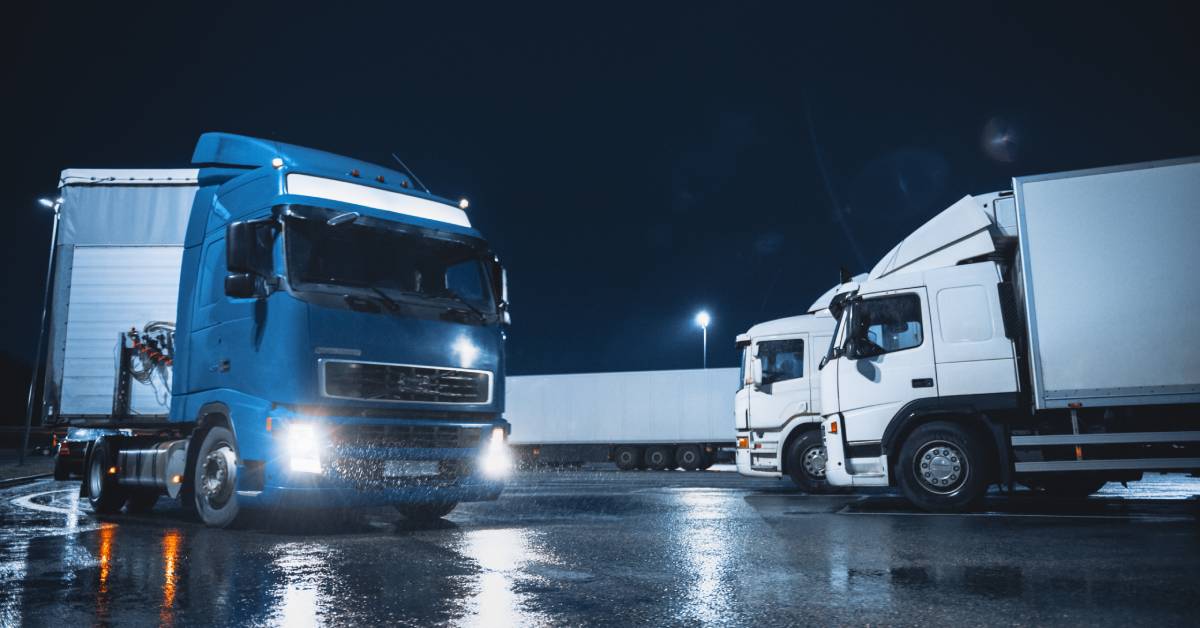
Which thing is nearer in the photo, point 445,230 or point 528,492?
point 445,230

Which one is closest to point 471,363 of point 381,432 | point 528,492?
point 381,432

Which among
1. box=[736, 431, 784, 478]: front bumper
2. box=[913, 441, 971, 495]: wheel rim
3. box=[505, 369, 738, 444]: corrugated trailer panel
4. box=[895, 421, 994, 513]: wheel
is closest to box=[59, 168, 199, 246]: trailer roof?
box=[895, 421, 994, 513]: wheel

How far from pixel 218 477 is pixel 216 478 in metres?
0.06

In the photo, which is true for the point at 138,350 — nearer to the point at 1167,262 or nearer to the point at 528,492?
the point at 528,492

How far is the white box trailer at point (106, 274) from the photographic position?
9.89 m

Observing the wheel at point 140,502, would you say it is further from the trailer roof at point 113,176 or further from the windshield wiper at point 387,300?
the windshield wiper at point 387,300

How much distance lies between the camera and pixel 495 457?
8695mm

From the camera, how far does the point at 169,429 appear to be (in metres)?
9.47

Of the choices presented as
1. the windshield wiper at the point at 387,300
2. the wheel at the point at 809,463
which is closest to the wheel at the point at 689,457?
the wheel at the point at 809,463

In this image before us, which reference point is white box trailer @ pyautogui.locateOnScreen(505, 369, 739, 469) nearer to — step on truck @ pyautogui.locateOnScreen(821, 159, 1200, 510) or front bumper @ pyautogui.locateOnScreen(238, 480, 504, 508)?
step on truck @ pyautogui.locateOnScreen(821, 159, 1200, 510)

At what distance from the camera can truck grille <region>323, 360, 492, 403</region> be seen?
7.61m

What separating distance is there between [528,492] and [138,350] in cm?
687

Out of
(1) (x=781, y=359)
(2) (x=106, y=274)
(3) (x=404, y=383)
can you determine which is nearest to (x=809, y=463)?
(1) (x=781, y=359)

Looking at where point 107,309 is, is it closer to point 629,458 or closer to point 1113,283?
point 1113,283
